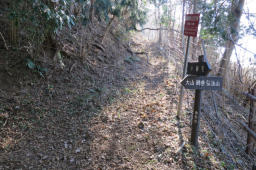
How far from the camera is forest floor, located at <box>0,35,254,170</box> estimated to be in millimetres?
2777

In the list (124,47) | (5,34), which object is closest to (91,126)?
(5,34)

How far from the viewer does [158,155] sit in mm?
2973

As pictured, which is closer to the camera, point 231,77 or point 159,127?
point 159,127

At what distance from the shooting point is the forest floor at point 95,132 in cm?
278

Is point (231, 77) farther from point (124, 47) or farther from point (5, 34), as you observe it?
point (5, 34)

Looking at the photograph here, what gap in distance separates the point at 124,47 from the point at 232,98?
245 inches

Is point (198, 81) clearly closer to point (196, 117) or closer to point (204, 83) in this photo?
point (204, 83)

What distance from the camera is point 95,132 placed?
3.42m

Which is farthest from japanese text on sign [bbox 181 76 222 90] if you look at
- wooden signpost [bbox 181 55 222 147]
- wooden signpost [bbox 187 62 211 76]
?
wooden signpost [bbox 187 62 211 76]

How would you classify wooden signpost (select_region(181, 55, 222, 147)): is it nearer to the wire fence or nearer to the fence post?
the wire fence

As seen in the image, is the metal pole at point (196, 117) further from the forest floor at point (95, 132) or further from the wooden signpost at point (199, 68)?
the wooden signpost at point (199, 68)

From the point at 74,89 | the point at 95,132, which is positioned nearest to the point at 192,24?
the point at 95,132

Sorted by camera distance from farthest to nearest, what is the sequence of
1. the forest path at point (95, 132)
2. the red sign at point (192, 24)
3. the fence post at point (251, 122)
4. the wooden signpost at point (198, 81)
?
the fence post at point (251, 122) → the red sign at point (192, 24) → the wooden signpost at point (198, 81) → the forest path at point (95, 132)

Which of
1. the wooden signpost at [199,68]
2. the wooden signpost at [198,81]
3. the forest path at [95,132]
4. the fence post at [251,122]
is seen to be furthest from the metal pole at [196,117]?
the fence post at [251,122]
